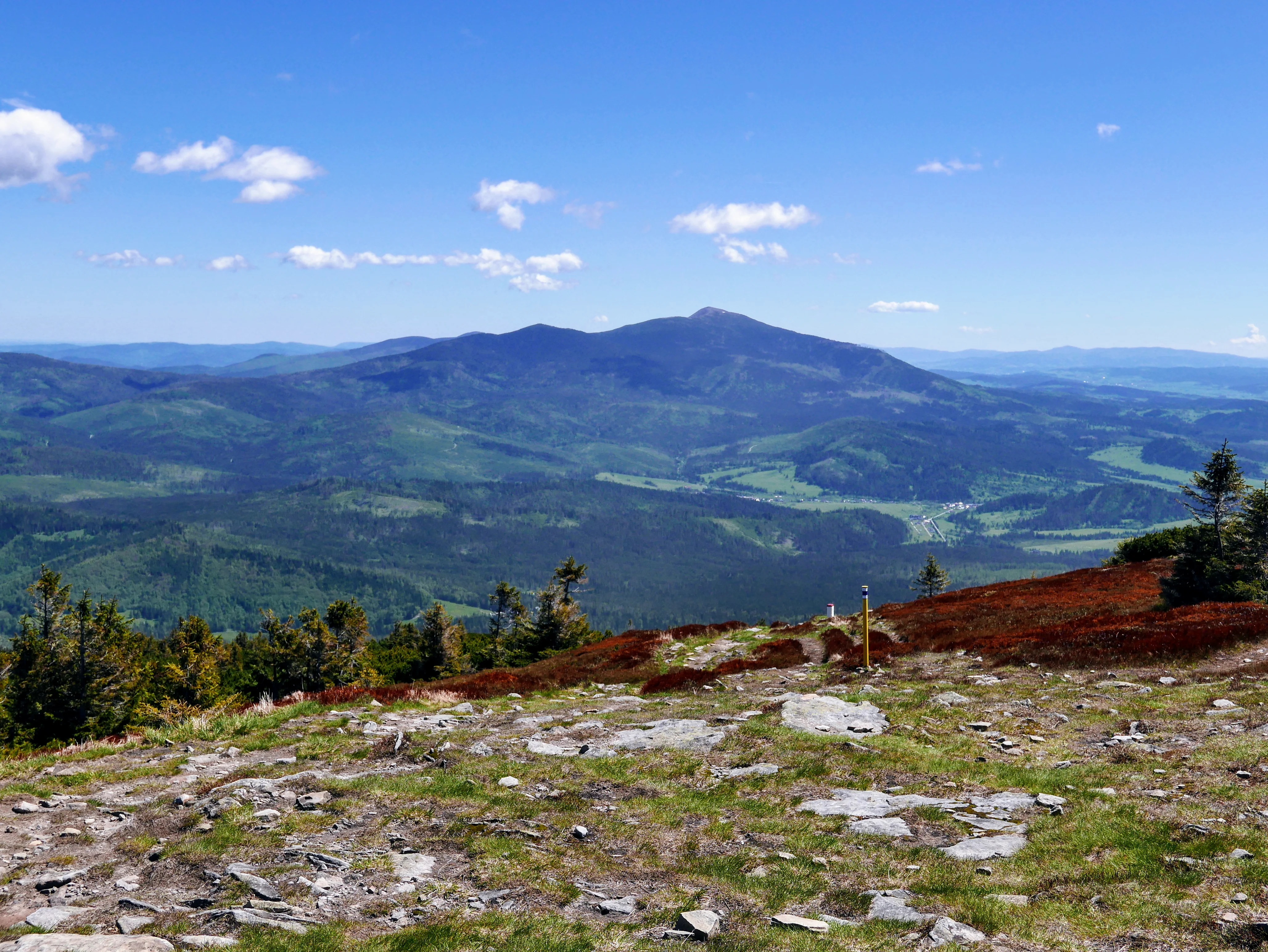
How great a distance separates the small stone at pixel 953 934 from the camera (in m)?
8.62

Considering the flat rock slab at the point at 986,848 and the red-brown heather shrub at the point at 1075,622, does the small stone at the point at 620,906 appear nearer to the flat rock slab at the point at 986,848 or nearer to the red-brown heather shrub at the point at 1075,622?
the flat rock slab at the point at 986,848

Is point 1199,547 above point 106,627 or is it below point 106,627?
above

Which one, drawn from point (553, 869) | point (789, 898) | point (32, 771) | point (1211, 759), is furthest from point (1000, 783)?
point (32, 771)

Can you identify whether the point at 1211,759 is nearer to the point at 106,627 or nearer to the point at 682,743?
the point at 682,743

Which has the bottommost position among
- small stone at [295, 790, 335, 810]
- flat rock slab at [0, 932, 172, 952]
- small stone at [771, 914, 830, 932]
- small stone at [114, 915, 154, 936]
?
small stone at [295, 790, 335, 810]

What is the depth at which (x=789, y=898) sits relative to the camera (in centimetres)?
1022

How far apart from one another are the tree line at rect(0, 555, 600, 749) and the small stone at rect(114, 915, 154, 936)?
109ft

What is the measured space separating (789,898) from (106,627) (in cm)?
7673

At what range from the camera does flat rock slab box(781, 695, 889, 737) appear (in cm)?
1991

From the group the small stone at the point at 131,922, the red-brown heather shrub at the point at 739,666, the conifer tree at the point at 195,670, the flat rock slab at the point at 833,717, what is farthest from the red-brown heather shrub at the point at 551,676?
the conifer tree at the point at 195,670

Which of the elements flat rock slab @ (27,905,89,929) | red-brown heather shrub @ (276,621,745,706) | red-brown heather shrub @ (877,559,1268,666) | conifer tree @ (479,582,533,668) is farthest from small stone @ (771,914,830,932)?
conifer tree @ (479,582,533,668)

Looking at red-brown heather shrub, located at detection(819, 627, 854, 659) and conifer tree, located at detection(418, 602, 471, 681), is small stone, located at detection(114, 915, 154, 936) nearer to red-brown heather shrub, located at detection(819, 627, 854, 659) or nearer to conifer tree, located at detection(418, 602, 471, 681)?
red-brown heather shrub, located at detection(819, 627, 854, 659)

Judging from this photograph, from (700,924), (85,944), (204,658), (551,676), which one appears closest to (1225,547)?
(551,676)

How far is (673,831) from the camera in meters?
13.1
